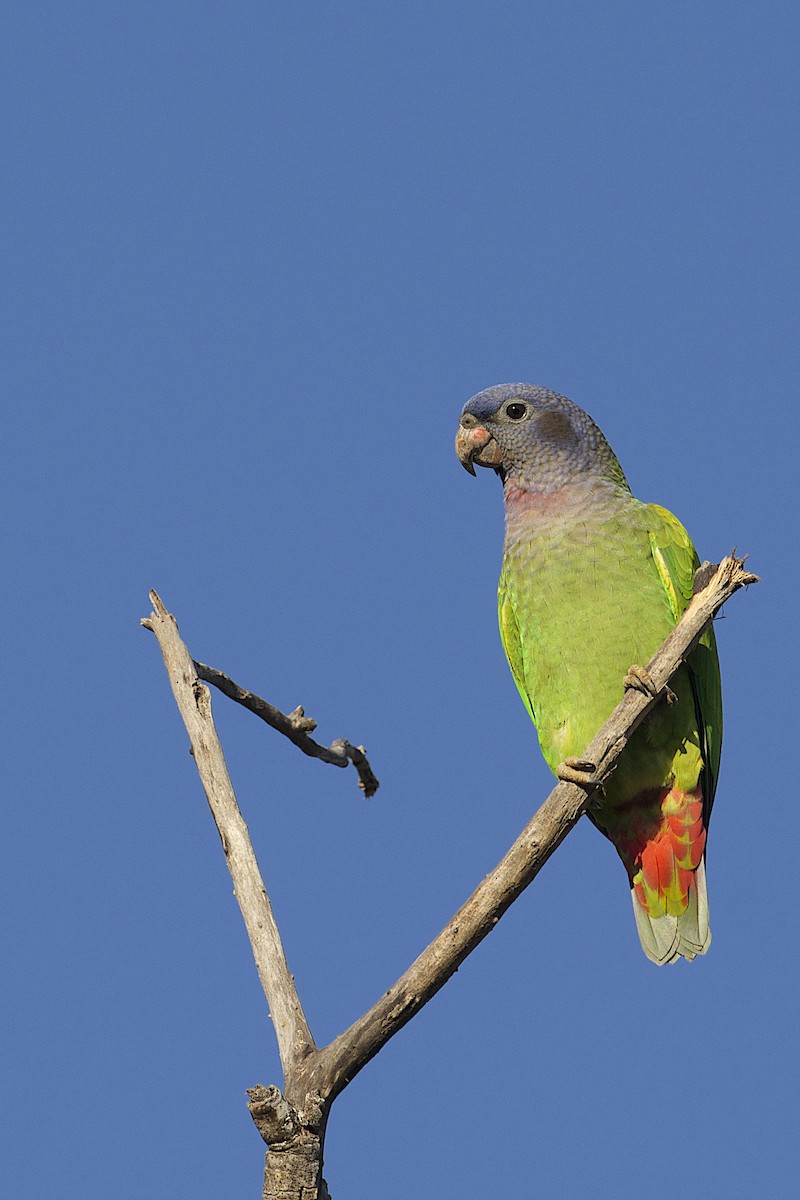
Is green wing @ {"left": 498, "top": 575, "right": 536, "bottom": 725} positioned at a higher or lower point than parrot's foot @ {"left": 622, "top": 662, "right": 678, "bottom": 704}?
higher

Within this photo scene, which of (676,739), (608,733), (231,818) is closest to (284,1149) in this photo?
(231,818)

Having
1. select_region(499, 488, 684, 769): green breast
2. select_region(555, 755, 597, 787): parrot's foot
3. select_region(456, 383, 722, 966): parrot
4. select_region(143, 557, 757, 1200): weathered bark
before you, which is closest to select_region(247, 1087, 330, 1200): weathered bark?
select_region(143, 557, 757, 1200): weathered bark

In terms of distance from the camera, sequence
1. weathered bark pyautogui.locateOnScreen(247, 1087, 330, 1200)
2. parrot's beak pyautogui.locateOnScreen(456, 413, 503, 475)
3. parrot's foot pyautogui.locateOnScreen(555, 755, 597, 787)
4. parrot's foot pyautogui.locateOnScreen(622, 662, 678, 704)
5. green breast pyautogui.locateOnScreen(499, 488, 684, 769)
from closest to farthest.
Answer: weathered bark pyautogui.locateOnScreen(247, 1087, 330, 1200) < parrot's foot pyautogui.locateOnScreen(555, 755, 597, 787) < parrot's foot pyautogui.locateOnScreen(622, 662, 678, 704) < green breast pyautogui.locateOnScreen(499, 488, 684, 769) < parrot's beak pyautogui.locateOnScreen(456, 413, 503, 475)

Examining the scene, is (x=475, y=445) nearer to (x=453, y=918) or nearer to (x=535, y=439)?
(x=535, y=439)

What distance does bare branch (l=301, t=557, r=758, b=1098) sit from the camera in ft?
12.9

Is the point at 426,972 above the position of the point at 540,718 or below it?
below

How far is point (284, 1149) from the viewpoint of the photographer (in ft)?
12.7

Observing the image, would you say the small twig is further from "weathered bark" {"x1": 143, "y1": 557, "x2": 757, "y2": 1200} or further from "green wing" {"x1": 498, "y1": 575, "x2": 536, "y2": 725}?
"green wing" {"x1": 498, "y1": 575, "x2": 536, "y2": 725}

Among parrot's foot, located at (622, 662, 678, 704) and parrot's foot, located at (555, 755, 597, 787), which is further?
parrot's foot, located at (622, 662, 678, 704)

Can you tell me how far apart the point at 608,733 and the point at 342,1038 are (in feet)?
5.21

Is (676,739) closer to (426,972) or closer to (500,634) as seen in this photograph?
(500,634)

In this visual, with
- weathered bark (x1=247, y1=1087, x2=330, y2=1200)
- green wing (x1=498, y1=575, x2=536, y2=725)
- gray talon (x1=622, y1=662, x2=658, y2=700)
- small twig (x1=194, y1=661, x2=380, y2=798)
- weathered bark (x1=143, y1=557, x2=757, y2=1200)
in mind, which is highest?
green wing (x1=498, y1=575, x2=536, y2=725)

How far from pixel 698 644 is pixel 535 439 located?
1.27 meters

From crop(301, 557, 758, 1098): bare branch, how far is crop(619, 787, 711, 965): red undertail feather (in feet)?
2.27
